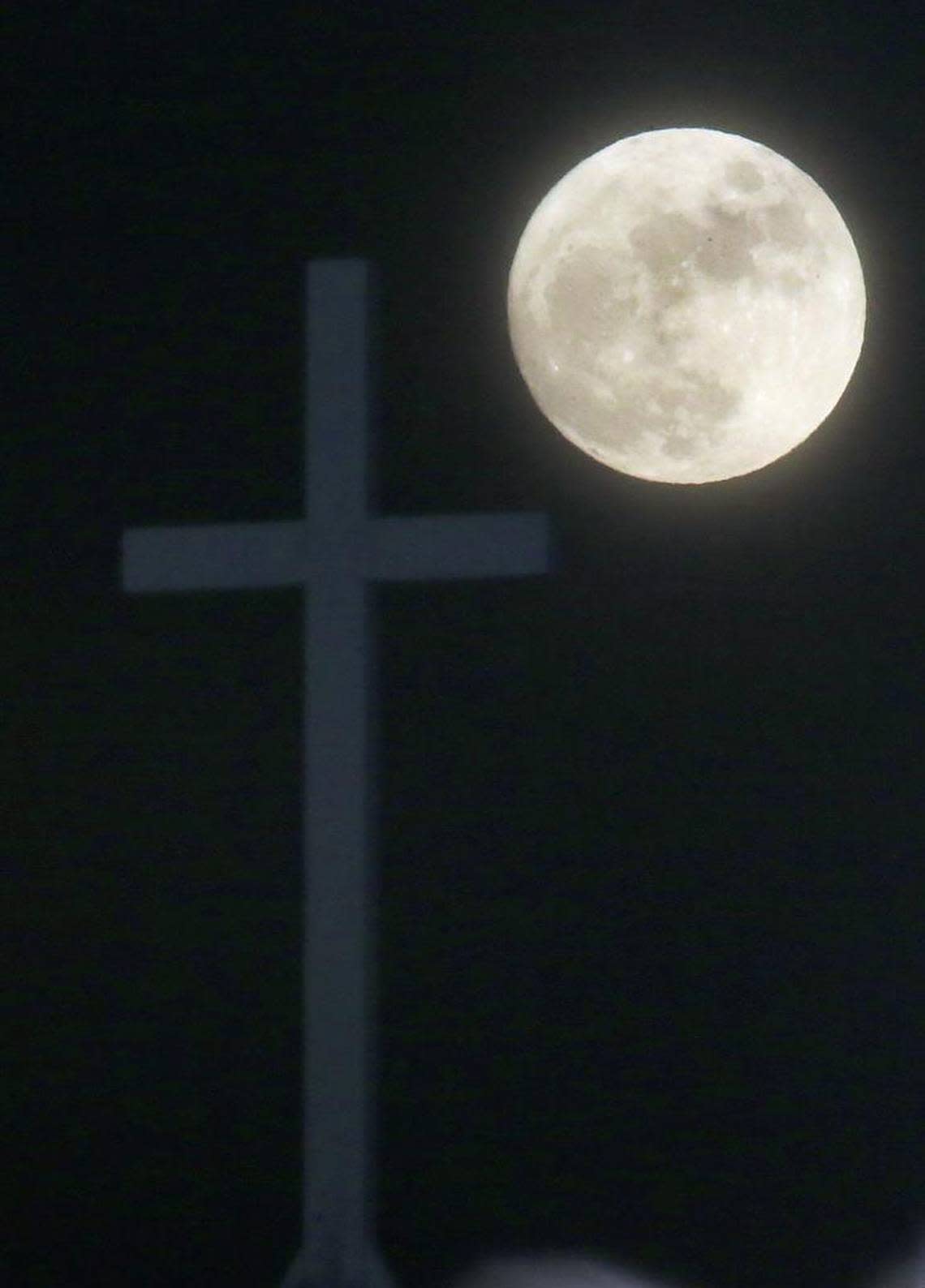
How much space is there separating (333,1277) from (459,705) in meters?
0.99

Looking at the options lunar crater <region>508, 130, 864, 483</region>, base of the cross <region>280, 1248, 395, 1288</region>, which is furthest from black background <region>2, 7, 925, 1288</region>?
lunar crater <region>508, 130, 864, 483</region>

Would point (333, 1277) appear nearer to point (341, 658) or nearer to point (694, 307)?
point (341, 658)

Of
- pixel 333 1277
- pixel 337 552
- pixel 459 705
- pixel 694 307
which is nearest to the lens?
pixel 694 307

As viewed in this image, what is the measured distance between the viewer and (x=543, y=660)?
3.11 meters

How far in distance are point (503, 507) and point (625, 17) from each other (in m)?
0.95

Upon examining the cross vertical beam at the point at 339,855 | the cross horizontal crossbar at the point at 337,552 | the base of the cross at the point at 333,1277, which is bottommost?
the base of the cross at the point at 333,1277

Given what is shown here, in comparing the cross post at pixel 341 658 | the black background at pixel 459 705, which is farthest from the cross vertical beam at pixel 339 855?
the black background at pixel 459 705

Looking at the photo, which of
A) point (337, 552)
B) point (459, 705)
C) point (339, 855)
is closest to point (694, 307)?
point (337, 552)

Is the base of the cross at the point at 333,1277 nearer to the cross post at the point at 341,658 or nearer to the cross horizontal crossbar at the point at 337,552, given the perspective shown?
the cross post at the point at 341,658

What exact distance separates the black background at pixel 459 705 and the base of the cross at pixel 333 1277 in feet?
0.59

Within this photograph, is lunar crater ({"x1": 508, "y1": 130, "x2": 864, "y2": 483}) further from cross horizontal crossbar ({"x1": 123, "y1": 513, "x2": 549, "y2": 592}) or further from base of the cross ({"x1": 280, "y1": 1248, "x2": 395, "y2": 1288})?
base of the cross ({"x1": 280, "y1": 1248, "x2": 395, "y2": 1288})

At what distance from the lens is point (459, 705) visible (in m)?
3.15

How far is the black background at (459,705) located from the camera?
2908mm

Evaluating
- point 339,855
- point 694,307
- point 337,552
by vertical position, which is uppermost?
point 694,307
